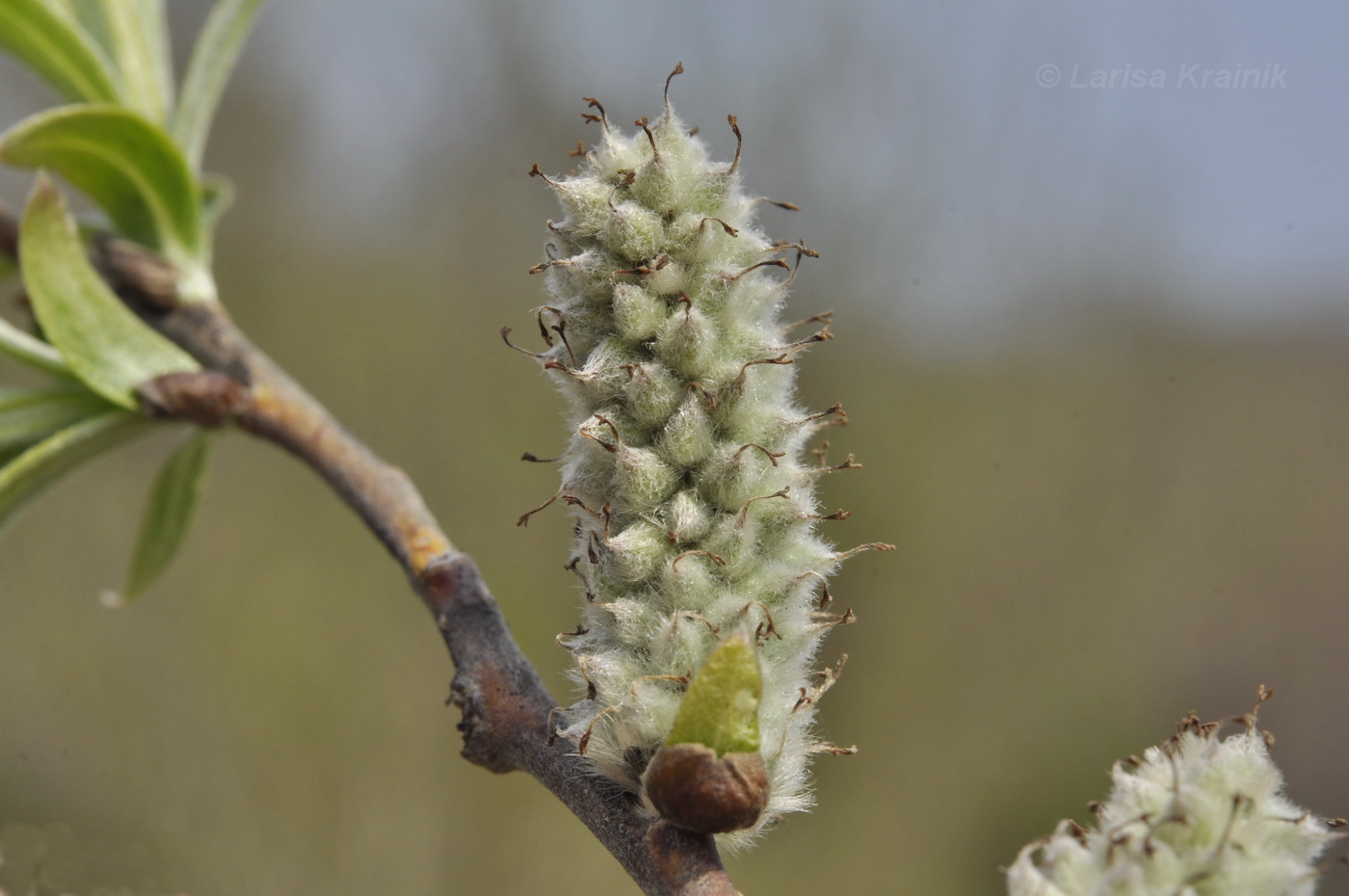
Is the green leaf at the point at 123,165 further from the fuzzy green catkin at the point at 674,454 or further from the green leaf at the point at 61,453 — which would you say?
the fuzzy green catkin at the point at 674,454

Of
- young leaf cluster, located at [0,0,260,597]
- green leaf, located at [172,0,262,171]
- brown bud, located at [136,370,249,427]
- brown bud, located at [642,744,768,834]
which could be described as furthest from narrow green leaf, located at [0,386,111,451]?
brown bud, located at [642,744,768,834]

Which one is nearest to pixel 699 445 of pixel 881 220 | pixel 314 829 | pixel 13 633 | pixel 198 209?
pixel 198 209

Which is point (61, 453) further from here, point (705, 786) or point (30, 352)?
point (705, 786)

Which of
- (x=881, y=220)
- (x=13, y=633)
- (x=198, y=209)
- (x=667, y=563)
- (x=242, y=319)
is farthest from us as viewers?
(x=242, y=319)

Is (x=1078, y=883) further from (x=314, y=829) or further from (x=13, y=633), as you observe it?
(x=13, y=633)

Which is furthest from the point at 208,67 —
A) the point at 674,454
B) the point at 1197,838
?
the point at 1197,838

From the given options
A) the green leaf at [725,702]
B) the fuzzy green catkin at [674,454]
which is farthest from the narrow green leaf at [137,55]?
the green leaf at [725,702]
